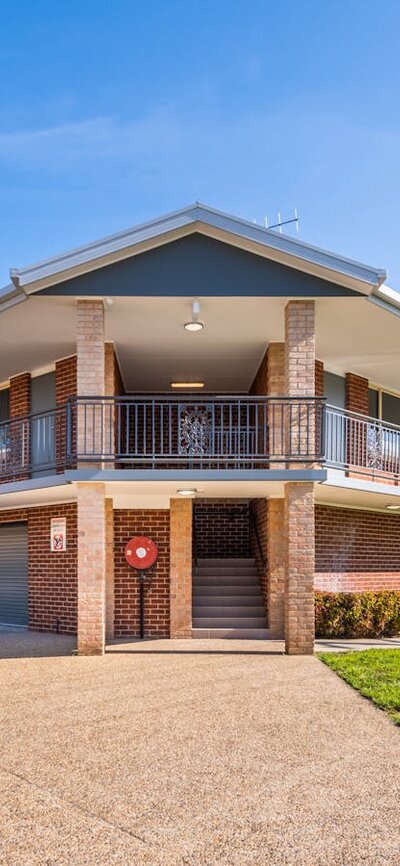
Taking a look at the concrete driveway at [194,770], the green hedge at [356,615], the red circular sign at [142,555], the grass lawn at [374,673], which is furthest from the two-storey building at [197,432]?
the concrete driveway at [194,770]

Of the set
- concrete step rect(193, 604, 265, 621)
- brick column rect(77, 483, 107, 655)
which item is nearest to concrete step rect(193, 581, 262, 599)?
concrete step rect(193, 604, 265, 621)

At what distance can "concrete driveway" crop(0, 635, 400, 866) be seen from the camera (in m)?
3.93

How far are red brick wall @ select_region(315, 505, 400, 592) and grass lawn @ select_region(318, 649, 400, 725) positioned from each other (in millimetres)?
3001

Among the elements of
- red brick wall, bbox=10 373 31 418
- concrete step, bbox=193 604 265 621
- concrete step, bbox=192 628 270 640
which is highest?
red brick wall, bbox=10 373 31 418

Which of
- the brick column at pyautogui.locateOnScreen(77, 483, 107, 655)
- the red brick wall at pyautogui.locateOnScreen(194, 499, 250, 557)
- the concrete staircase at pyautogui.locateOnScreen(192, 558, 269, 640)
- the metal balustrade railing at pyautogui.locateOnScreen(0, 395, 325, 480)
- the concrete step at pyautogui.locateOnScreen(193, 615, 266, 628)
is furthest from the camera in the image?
the red brick wall at pyautogui.locateOnScreen(194, 499, 250, 557)

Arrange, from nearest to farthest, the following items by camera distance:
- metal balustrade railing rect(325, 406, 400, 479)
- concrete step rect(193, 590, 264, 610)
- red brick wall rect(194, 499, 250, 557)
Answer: metal balustrade railing rect(325, 406, 400, 479), concrete step rect(193, 590, 264, 610), red brick wall rect(194, 499, 250, 557)

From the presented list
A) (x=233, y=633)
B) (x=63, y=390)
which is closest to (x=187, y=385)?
(x=63, y=390)

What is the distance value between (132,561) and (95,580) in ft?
7.33

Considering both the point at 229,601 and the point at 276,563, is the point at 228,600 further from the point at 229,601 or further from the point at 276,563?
the point at 276,563

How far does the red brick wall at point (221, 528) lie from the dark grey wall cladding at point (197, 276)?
688 cm

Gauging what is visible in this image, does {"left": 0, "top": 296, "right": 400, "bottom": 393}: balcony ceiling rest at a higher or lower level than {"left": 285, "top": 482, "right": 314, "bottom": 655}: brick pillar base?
higher

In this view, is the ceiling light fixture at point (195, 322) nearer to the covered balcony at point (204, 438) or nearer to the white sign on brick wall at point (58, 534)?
the covered balcony at point (204, 438)

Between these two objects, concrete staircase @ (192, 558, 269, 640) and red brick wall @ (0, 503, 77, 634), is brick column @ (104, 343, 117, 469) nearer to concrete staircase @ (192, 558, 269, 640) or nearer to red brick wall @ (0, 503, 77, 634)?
red brick wall @ (0, 503, 77, 634)

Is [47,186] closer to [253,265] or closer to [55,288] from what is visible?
[55,288]
